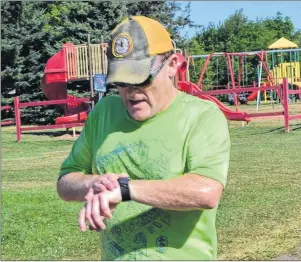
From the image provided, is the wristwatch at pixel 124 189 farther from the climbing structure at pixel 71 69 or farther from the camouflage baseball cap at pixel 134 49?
the climbing structure at pixel 71 69

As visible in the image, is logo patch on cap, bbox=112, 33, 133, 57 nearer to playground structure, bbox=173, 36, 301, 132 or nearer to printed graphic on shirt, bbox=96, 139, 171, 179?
printed graphic on shirt, bbox=96, 139, 171, 179

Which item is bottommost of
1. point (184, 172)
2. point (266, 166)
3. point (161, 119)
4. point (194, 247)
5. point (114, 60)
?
point (266, 166)

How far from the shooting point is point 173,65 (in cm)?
267

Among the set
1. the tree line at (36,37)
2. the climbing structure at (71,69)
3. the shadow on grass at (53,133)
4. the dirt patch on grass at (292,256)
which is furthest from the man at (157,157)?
→ the tree line at (36,37)

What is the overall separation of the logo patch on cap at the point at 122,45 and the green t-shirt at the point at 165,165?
0.25 m

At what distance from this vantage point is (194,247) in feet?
8.53

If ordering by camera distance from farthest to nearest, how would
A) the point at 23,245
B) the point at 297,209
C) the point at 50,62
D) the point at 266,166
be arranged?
the point at 50,62
the point at 266,166
the point at 297,209
the point at 23,245

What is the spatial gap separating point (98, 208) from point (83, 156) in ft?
1.82

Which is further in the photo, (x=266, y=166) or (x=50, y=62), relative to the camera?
(x=50, y=62)

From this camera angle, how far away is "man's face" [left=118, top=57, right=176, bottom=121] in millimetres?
2566

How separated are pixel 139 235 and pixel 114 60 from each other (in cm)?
61

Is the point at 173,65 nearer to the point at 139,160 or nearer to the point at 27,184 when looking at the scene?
the point at 139,160

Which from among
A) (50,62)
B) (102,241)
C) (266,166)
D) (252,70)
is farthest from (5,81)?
(102,241)

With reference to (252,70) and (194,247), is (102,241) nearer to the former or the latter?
(194,247)
